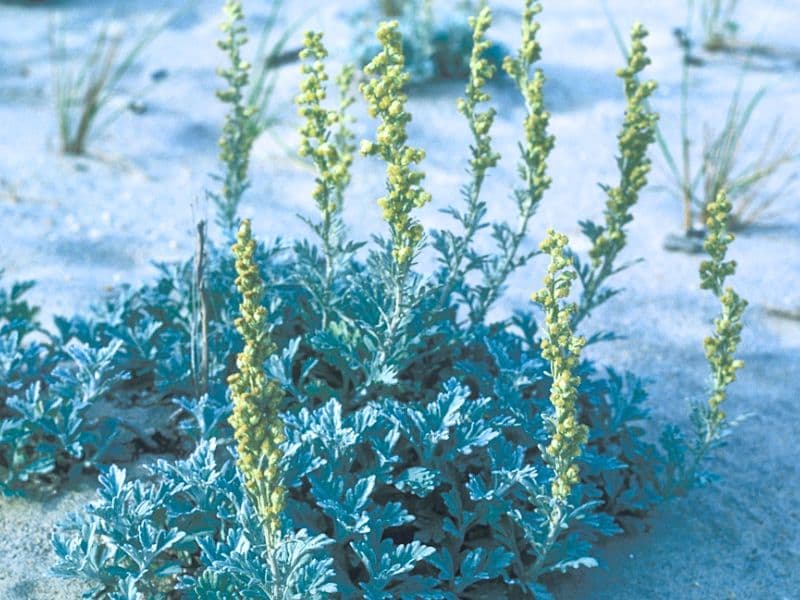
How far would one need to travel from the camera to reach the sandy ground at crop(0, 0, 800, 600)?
342 cm

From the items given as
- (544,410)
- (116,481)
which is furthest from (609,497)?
(116,481)

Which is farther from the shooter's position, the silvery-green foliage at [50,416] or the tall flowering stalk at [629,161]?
the tall flowering stalk at [629,161]

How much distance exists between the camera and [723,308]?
10.5ft

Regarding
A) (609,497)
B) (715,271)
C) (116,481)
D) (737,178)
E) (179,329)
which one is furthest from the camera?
(737,178)

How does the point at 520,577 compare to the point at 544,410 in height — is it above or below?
below

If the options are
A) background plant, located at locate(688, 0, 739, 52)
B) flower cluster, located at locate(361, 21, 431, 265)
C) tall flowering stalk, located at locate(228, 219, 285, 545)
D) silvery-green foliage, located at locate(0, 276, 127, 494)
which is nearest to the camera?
tall flowering stalk, located at locate(228, 219, 285, 545)

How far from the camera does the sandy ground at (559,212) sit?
11.2ft

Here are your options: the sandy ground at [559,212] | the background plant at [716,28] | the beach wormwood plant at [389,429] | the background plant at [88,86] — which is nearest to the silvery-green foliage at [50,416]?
the sandy ground at [559,212]

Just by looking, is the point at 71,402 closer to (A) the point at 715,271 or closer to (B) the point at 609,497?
(B) the point at 609,497

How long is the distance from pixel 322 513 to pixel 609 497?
0.93 m

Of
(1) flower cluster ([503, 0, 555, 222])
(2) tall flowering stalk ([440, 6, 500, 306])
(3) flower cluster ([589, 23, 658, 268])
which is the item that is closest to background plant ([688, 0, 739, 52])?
(3) flower cluster ([589, 23, 658, 268])

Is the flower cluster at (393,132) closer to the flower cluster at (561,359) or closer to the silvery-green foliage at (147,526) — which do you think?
the flower cluster at (561,359)

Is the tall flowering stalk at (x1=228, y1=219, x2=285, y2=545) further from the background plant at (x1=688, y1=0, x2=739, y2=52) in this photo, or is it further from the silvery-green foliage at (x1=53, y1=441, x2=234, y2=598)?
the background plant at (x1=688, y1=0, x2=739, y2=52)

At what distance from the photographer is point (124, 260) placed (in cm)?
502
